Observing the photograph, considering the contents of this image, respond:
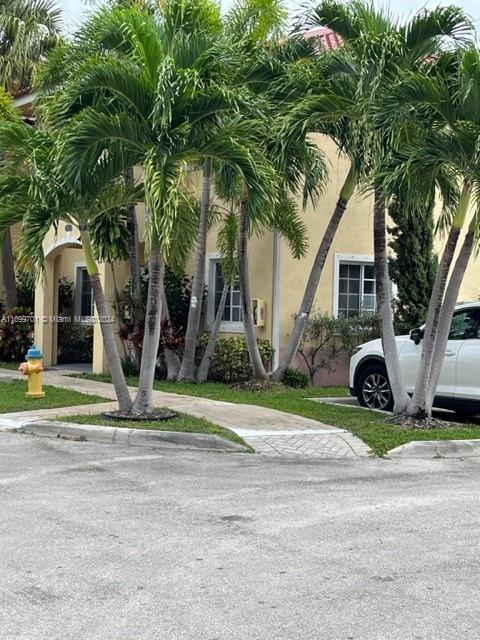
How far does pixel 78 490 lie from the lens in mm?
7027

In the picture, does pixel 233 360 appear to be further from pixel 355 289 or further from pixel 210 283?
pixel 355 289

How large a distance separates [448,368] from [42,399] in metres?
6.23

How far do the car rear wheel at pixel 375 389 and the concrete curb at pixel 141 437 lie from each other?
3847 millimetres

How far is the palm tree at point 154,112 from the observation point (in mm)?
8922

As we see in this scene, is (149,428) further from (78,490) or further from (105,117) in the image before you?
(105,117)

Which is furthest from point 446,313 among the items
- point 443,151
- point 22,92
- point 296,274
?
point 22,92

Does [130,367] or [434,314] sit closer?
[434,314]

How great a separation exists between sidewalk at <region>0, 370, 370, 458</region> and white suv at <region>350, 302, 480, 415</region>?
5.97 feet

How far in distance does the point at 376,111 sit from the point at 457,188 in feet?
6.52

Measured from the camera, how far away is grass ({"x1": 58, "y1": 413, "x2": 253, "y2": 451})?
9.42 m

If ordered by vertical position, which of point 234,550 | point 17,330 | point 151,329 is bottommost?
point 234,550

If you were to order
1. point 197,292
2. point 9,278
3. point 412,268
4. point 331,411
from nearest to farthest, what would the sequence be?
→ point 331,411, point 197,292, point 412,268, point 9,278

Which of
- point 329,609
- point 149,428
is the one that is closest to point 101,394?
point 149,428

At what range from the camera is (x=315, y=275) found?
13.3m
